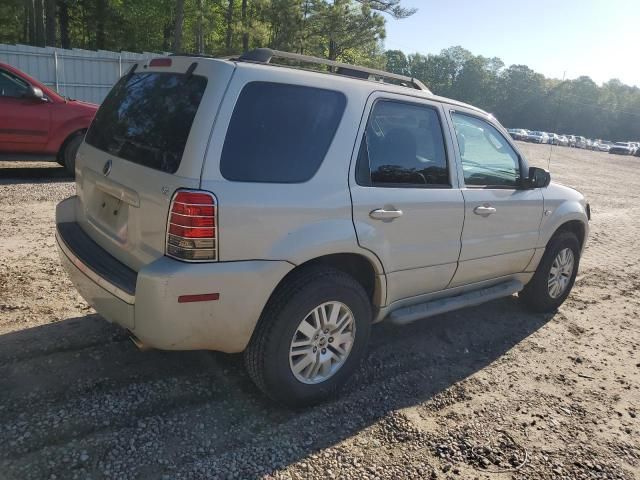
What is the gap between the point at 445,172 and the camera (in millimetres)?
3773

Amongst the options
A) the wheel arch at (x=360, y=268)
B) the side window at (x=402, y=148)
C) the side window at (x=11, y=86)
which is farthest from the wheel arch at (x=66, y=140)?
the wheel arch at (x=360, y=268)

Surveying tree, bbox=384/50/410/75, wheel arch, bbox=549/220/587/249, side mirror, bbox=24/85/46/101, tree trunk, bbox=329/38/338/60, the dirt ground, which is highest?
tree, bbox=384/50/410/75

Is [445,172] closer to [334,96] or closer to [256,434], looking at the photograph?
[334,96]

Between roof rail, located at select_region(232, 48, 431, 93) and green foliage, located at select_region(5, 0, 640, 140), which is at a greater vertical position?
green foliage, located at select_region(5, 0, 640, 140)

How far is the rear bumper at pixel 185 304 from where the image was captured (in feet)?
8.44

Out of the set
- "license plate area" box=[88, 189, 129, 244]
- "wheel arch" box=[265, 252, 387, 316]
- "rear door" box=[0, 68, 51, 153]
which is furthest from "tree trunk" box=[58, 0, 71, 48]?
"wheel arch" box=[265, 252, 387, 316]

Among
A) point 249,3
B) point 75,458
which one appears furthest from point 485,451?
point 249,3

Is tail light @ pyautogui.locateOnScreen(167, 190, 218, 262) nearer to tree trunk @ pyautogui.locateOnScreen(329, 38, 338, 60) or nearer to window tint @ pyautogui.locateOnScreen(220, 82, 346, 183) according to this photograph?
window tint @ pyautogui.locateOnScreen(220, 82, 346, 183)

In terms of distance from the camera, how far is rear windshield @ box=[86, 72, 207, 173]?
2.75m

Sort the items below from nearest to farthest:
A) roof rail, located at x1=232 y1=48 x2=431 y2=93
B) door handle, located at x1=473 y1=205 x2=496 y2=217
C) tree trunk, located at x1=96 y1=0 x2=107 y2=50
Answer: roof rail, located at x1=232 y1=48 x2=431 y2=93 < door handle, located at x1=473 y1=205 x2=496 y2=217 < tree trunk, located at x1=96 y1=0 x2=107 y2=50

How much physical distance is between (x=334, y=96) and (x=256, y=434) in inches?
78.4

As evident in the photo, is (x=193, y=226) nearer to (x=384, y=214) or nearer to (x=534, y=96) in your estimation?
(x=384, y=214)

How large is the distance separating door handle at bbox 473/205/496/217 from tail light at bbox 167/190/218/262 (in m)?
2.12

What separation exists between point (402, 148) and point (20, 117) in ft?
23.6
